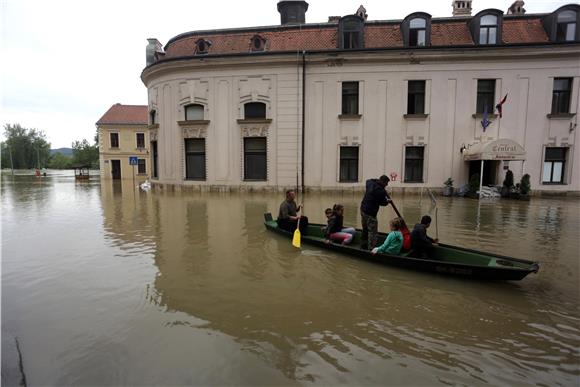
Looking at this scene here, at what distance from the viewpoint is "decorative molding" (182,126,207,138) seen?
21250 millimetres

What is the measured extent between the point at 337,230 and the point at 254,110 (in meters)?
14.1

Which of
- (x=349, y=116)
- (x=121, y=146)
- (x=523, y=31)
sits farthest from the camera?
(x=121, y=146)

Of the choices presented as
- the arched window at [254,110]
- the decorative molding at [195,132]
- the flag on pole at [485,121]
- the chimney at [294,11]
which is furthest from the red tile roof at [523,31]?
the decorative molding at [195,132]

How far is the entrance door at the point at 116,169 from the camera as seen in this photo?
40.7 meters

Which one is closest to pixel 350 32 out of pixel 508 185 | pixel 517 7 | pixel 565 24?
pixel 565 24

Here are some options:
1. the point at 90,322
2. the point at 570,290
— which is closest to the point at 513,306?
the point at 570,290

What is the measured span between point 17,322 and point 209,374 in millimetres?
3075

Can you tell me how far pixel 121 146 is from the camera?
40.6 meters

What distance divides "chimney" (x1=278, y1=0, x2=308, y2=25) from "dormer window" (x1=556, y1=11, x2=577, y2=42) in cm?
1414

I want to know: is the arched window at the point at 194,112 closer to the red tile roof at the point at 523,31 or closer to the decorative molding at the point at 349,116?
the decorative molding at the point at 349,116

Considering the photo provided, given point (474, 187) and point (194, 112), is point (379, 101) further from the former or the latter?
point (194, 112)

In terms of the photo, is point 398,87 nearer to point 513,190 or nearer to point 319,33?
point 319,33

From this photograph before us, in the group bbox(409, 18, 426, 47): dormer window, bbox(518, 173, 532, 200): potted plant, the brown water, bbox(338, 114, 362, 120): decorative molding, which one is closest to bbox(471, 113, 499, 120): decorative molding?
bbox(518, 173, 532, 200): potted plant

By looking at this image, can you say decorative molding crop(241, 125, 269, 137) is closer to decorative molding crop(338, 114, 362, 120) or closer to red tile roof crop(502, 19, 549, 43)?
decorative molding crop(338, 114, 362, 120)
